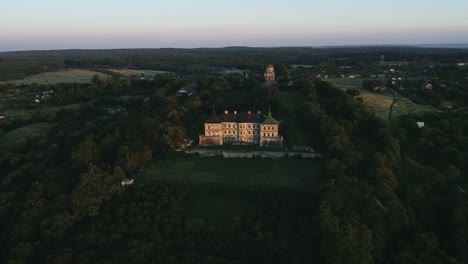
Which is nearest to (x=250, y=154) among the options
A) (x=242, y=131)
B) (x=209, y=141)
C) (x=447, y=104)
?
(x=242, y=131)

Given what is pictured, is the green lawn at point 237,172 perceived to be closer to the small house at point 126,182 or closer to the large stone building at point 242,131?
the small house at point 126,182

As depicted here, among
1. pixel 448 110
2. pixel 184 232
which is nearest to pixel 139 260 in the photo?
pixel 184 232

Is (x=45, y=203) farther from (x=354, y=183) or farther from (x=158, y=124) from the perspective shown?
(x=354, y=183)

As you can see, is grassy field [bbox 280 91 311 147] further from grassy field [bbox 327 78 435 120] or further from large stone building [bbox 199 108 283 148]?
grassy field [bbox 327 78 435 120]

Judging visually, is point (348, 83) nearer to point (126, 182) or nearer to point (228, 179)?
point (228, 179)

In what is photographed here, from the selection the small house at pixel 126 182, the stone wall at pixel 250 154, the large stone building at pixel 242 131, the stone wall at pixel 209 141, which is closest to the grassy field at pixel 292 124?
the large stone building at pixel 242 131
